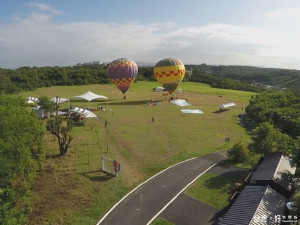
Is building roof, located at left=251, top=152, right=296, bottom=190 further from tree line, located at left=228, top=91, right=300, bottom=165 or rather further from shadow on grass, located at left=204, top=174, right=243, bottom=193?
shadow on grass, located at left=204, top=174, right=243, bottom=193

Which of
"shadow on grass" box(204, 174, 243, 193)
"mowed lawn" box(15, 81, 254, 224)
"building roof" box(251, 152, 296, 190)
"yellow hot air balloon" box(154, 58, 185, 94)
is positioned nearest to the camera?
"building roof" box(251, 152, 296, 190)

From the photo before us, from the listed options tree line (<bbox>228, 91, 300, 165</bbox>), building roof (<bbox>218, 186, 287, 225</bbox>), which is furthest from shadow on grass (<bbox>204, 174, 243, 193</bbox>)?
building roof (<bbox>218, 186, 287, 225</bbox>)

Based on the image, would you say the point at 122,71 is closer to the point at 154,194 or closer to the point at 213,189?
the point at 154,194

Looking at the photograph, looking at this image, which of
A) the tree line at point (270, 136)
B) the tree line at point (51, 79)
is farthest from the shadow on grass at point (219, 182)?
the tree line at point (51, 79)

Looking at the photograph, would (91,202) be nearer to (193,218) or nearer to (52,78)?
(193,218)

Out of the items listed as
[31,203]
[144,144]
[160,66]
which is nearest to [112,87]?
[160,66]

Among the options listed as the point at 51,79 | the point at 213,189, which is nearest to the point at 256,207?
the point at 213,189

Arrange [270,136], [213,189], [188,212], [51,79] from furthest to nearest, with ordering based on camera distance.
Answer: [51,79], [270,136], [213,189], [188,212]
